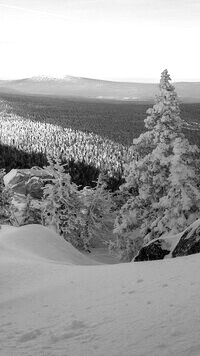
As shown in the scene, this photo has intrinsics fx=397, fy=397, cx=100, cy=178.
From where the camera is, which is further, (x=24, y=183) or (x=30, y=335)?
(x=24, y=183)

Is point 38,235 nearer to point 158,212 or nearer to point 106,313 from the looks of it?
point 158,212

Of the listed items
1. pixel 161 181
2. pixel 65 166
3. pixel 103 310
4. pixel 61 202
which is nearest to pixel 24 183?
pixel 65 166

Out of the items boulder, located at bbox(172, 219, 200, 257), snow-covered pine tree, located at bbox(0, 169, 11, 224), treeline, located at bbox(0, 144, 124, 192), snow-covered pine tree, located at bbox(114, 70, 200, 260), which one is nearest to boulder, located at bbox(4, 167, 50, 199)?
treeline, located at bbox(0, 144, 124, 192)

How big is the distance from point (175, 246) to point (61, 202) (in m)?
24.6

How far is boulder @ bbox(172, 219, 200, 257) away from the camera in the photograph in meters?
12.5

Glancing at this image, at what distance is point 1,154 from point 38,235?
13489cm

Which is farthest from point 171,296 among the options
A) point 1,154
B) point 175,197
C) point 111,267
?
point 1,154

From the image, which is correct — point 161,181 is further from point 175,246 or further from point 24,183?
point 24,183

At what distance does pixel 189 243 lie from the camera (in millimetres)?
12820

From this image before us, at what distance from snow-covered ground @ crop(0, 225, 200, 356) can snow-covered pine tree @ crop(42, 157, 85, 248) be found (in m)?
22.4

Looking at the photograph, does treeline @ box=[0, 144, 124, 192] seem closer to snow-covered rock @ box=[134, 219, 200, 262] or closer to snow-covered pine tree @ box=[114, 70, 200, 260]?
snow-covered pine tree @ box=[114, 70, 200, 260]

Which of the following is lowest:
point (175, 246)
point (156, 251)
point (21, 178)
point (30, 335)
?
point (21, 178)

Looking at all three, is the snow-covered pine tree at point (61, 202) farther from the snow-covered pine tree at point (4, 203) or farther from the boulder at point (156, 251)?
the boulder at point (156, 251)

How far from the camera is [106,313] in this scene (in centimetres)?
804
